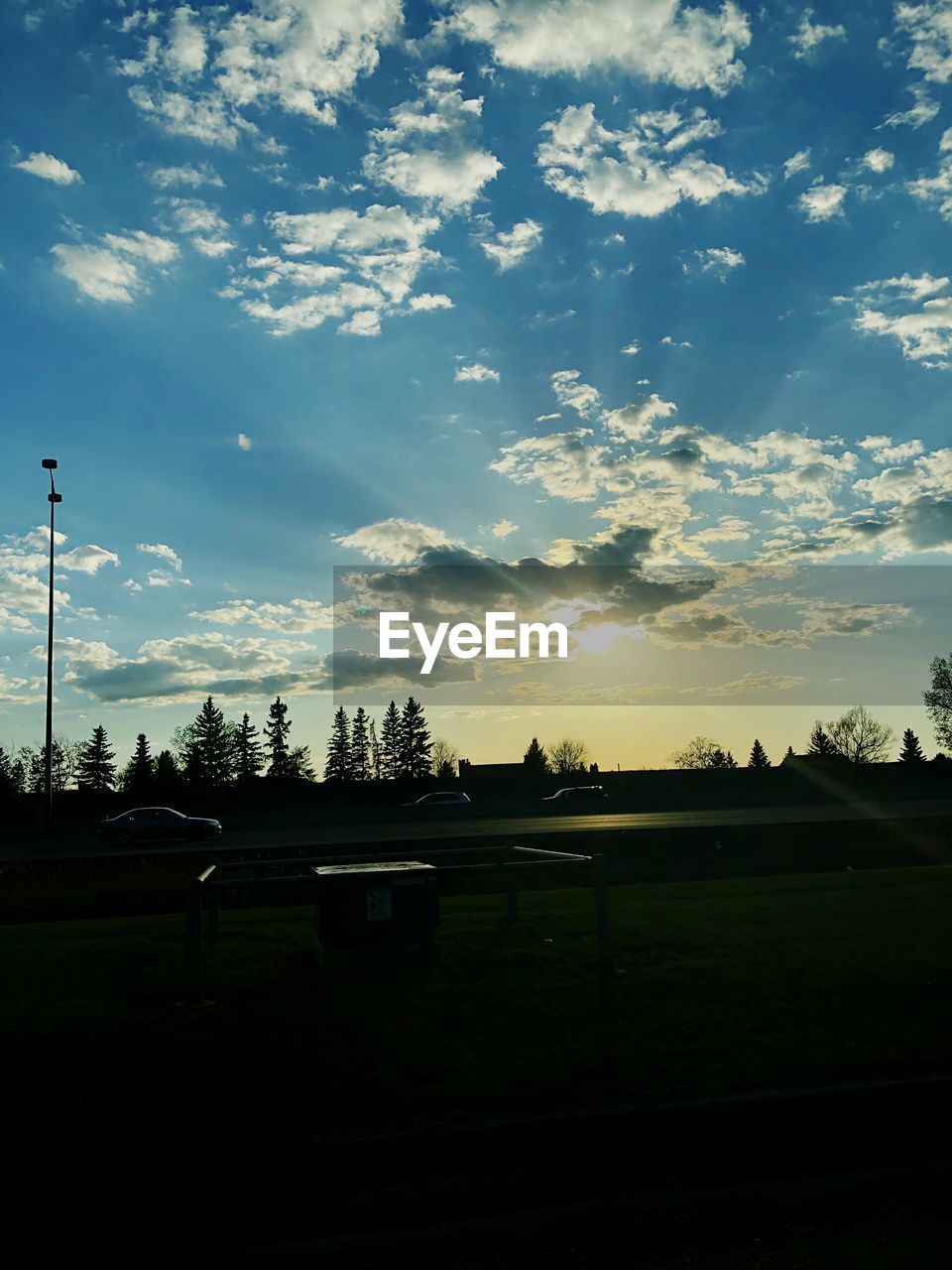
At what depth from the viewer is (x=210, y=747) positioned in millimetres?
133625

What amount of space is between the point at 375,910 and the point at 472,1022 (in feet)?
6.03

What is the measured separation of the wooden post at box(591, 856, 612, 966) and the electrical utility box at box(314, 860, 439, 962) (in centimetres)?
152

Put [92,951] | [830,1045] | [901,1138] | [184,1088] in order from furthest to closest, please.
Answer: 1. [92,951]
2. [830,1045]
3. [184,1088]
4. [901,1138]

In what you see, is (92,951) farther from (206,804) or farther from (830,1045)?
(206,804)

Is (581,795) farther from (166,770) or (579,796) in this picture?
(166,770)

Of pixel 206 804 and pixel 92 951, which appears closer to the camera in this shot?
pixel 92 951

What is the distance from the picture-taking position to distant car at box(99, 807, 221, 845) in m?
40.6

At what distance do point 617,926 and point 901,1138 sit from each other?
5641 mm

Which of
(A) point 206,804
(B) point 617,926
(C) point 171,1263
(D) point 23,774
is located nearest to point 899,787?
(A) point 206,804

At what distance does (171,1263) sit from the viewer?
13.8 feet

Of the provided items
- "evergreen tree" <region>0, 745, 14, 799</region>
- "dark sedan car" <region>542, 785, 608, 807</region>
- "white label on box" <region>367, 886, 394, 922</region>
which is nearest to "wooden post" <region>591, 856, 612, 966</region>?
"white label on box" <region>367, 886, 394, 922</region>

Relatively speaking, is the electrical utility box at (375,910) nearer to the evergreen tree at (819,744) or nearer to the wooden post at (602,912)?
the wooden post at (602,912)

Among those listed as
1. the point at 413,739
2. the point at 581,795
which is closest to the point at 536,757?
the point at 413,739

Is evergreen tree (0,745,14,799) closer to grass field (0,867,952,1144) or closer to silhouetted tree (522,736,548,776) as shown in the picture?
silhouetted tree (522,736,548,776)
